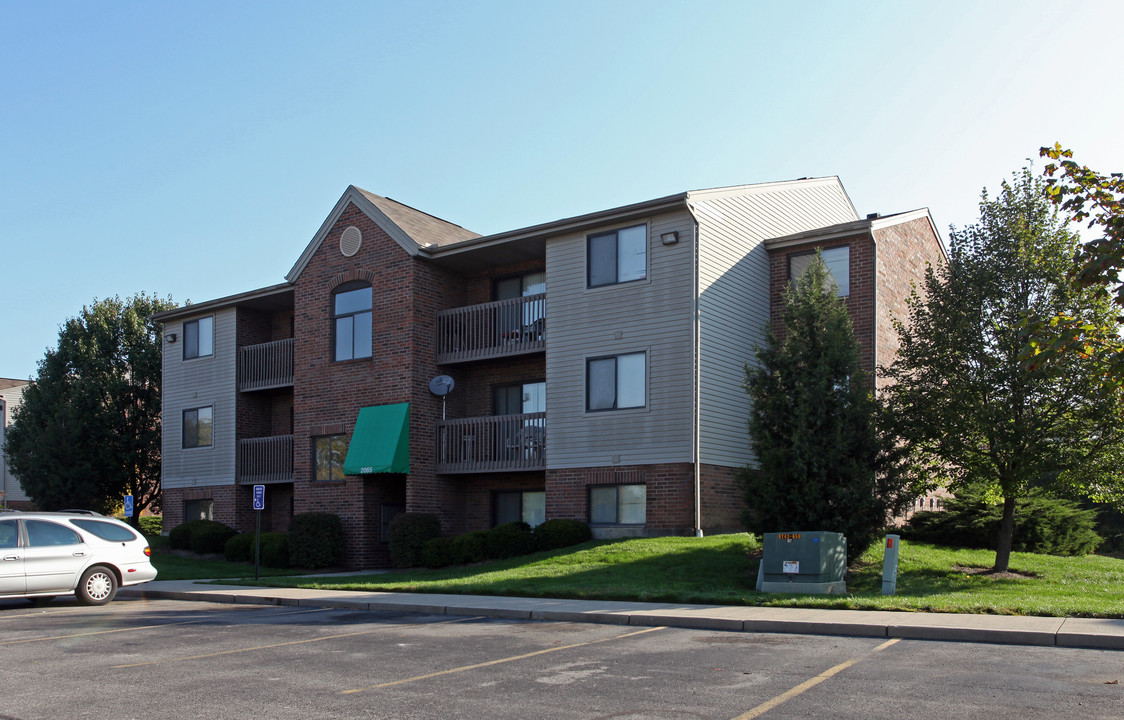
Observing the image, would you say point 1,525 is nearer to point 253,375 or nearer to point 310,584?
point 310,584

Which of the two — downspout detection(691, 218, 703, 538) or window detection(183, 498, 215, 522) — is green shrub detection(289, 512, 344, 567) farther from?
downspout detection(691, 218, 703, 538)

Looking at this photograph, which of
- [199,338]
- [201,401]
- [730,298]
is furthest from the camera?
[199,338]

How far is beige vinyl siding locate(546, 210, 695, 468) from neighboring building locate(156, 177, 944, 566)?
0.12 feet

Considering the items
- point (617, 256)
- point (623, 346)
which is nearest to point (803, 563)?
point (623, 346)

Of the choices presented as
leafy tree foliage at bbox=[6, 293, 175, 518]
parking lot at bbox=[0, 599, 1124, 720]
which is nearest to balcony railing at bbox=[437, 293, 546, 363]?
parking lot at bbox=[0, 599, 1124, 720]

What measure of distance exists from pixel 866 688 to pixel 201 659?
6348 mm

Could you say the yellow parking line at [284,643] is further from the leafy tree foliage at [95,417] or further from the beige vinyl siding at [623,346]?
the leafy tree foliage at [95,417]

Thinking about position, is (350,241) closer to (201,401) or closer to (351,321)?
(351,321)

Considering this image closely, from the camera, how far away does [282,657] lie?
10.2 meters

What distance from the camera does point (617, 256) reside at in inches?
930

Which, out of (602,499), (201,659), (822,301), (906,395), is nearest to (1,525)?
(201,659)

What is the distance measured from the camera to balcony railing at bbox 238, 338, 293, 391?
97.2 ft

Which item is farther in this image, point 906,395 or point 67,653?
point 906,395

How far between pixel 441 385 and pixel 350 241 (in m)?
4.92
